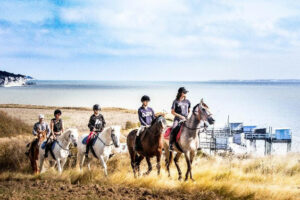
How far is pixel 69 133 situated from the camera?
40.1ft

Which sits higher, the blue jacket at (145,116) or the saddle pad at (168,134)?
the blue jacket at (145,116)

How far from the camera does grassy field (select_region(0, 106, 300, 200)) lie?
9523 millimetres

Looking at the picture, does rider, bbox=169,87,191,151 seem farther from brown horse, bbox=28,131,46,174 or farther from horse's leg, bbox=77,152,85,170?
brown horse, bbox=28,131,46,174

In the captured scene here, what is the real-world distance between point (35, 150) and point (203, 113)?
21.9 feet

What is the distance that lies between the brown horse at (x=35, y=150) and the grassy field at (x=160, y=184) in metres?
0.46

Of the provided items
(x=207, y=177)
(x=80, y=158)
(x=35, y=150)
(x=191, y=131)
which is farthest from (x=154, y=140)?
(x=35, y=150)

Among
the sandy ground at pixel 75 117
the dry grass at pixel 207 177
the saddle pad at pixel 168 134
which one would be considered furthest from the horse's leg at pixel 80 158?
the sandy ground at pixel 75 117

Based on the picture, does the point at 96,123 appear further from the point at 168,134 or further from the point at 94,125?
the point at 168,134

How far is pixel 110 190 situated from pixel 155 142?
6.50ft

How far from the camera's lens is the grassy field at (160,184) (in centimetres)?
952

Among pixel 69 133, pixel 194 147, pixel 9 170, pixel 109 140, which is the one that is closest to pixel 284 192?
pixel 194 147

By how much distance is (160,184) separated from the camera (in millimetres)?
10359

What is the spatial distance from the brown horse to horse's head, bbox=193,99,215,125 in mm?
5952

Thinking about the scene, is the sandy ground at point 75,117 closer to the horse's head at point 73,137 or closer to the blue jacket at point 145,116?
the horse's head at point 73,137
